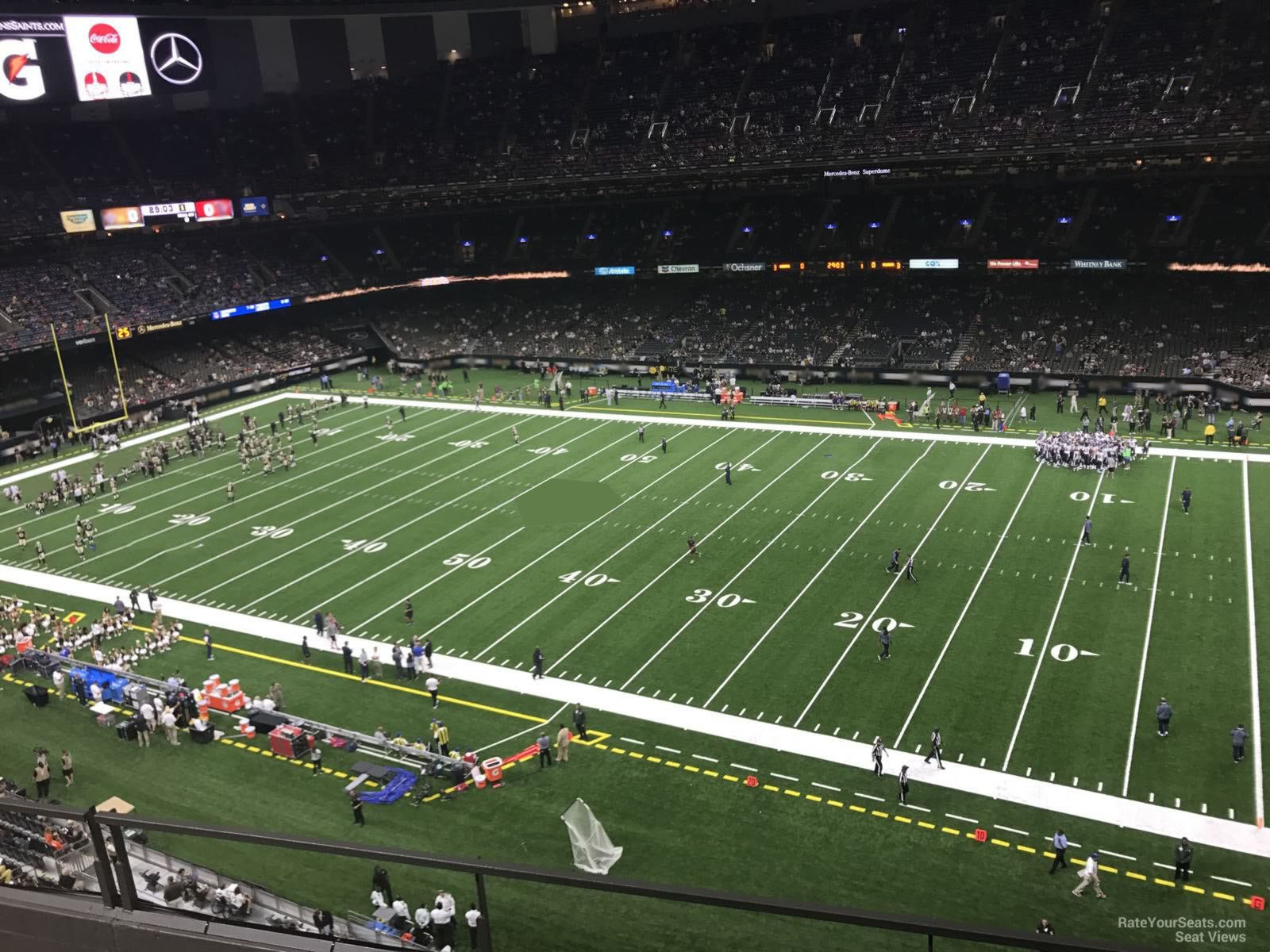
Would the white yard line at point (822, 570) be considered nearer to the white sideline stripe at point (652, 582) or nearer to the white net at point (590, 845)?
the white sideline stripe at point (652, 582)

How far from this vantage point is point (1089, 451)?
38.7 metres

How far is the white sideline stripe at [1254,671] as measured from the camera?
18.9 metres

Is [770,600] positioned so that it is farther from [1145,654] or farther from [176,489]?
[176,489]

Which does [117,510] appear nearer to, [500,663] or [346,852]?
[500,663]

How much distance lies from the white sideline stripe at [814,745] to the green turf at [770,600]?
379mm

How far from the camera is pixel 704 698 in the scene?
23375 mm

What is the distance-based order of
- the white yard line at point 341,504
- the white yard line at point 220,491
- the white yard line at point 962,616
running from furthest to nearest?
the white yard line at point 220,491, the white yard line at point 341,504, the white yard line at point 962,616

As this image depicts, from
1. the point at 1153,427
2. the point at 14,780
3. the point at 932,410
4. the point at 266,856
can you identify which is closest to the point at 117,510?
the point at 14,780

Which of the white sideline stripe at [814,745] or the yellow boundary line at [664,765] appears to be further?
the white sideline stripe at [814,745]

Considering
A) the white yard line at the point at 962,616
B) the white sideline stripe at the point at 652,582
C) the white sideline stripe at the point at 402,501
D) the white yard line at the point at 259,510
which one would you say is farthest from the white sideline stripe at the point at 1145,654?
the white yard line at the point at 259,510

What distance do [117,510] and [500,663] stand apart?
23.5 m
